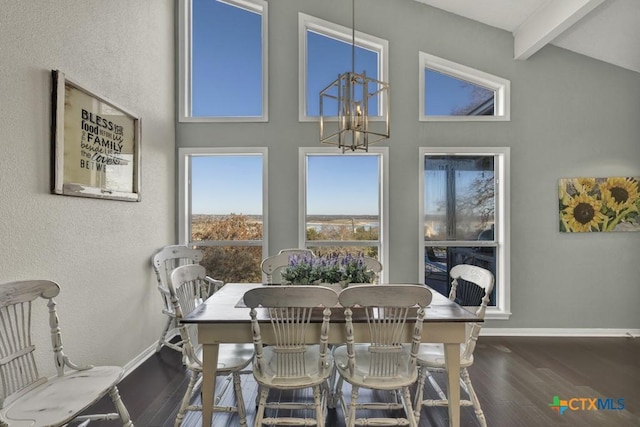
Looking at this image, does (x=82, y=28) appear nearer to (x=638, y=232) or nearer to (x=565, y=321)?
(x=565, y=321)

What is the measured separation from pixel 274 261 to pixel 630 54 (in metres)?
4.33

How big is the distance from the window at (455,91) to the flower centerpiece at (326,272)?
226 cm

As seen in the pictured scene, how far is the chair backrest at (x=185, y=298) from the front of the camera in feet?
6.63

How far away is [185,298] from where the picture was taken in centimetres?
248

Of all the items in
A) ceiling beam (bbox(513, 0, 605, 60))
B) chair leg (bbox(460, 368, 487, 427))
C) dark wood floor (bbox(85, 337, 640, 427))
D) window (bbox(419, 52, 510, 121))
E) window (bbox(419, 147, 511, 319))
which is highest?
ceiling beam (bbox(513, 0, 605, 60))

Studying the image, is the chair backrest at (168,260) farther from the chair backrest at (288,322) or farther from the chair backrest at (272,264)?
the chair backrest at (288,322)

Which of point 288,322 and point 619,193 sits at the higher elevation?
point 619,193

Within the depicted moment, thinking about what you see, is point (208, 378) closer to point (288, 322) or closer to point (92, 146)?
point (288, 322)

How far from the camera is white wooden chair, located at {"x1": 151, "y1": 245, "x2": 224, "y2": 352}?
126 inches

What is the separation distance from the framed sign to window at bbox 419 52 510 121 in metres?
3.04

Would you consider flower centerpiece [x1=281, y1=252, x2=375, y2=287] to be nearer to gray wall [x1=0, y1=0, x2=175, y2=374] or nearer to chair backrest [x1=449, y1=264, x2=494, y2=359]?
chair backrest [x1=449, y1=264, x2=494, y2=359]

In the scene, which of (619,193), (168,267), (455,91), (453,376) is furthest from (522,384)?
(168,267)

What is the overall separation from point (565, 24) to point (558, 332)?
10.4 feet

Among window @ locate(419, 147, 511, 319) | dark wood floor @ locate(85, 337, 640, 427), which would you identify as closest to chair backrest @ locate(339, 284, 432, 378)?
dark wood floor @ locate(85, 337, 640, 427)
